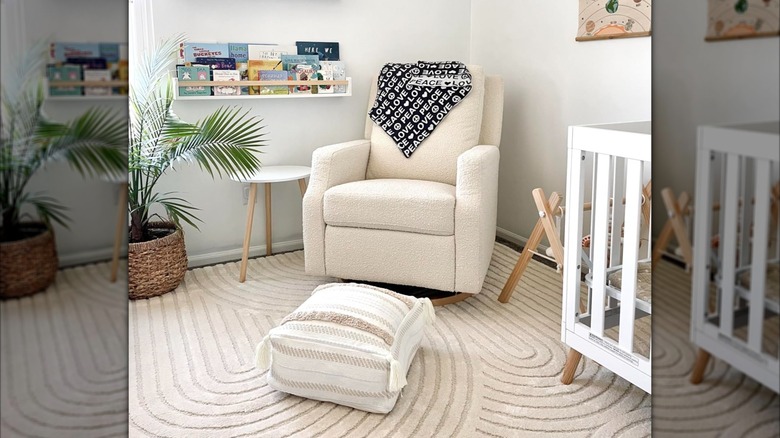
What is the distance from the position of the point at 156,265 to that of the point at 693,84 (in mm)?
2653

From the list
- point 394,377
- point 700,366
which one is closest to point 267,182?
point 394,377

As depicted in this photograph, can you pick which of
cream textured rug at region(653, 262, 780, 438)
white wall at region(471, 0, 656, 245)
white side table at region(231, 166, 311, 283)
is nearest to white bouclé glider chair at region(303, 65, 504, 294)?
white side table at region(231, 166, 311, 283)

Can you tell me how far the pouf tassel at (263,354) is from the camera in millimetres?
1819

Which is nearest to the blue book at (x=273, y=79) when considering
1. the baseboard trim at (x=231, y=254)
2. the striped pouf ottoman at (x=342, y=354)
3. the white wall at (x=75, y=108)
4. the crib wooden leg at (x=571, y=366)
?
the baseboard trim at (x=231, y=254)

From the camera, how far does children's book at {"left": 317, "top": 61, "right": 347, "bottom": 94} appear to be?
3297mm

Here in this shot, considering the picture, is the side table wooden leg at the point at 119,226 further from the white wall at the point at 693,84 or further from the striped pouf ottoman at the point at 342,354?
the striped pouf ottoman at the point at 342,354

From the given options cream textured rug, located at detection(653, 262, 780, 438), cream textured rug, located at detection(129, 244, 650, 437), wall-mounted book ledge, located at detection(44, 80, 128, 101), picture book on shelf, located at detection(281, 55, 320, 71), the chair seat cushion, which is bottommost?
cream textured rug, located at detection(129, 244, 650, 437)

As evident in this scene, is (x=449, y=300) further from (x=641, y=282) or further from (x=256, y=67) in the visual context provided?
(x=256, y=67)

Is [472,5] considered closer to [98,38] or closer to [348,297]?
[348,297]

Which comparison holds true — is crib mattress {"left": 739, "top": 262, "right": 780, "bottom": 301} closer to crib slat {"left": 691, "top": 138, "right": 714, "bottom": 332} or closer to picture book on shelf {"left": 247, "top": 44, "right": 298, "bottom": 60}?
crib slat {"left": 691, "top": 138, "right": 714, "bottom": 332}

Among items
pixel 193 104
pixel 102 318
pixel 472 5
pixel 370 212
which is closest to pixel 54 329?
pixel 102 318

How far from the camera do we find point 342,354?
1.71 metres

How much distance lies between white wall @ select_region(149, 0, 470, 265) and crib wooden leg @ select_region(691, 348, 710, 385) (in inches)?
120

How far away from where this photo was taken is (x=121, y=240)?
32 centimetres
